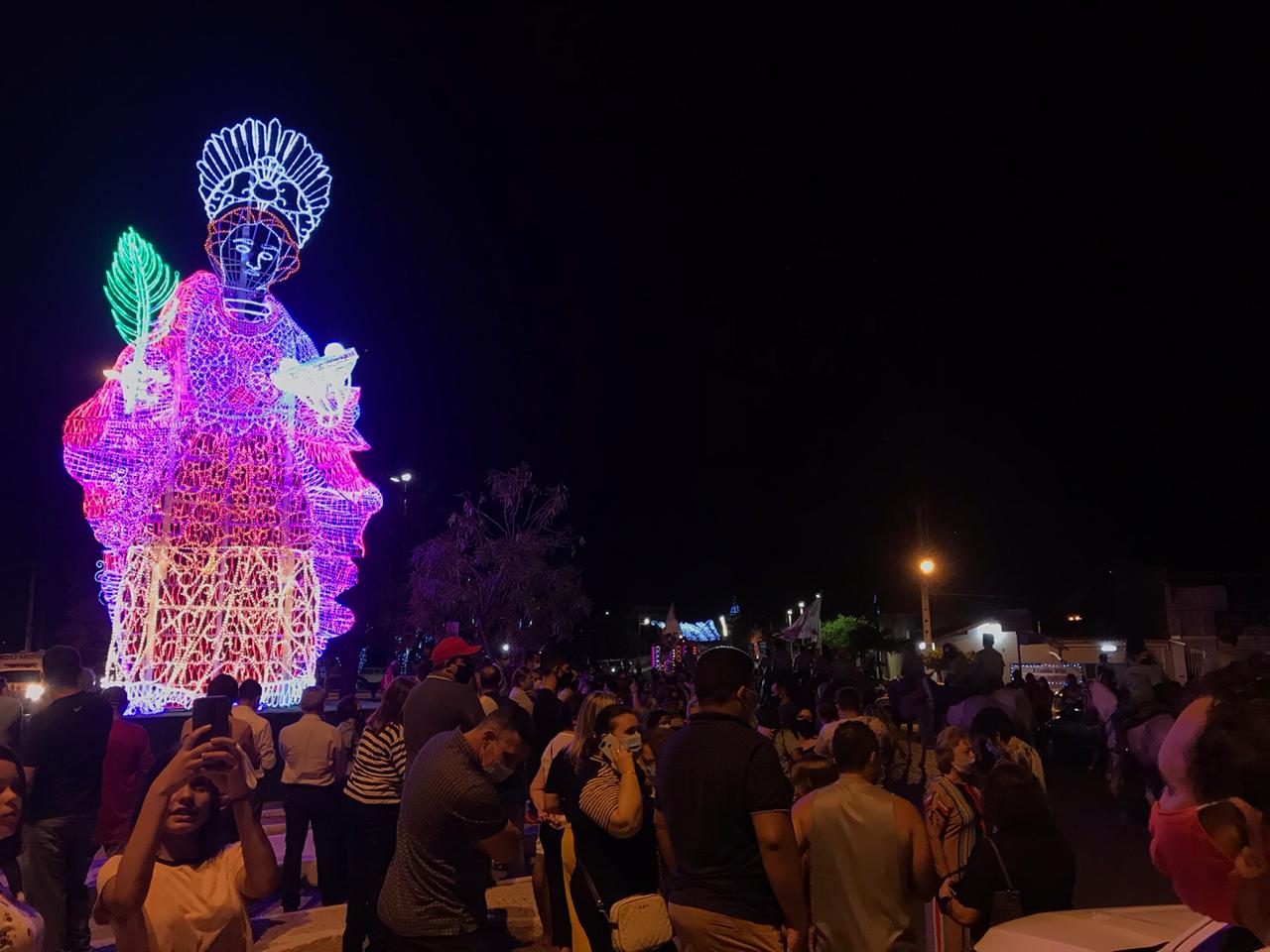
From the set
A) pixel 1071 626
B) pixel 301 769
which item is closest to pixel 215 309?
pixel 301 769

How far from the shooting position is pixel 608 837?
470cm

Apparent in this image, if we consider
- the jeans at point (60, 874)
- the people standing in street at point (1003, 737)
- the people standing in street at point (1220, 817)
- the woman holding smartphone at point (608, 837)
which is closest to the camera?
the people standing in street at point (1220, 817)

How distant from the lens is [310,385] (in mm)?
17562

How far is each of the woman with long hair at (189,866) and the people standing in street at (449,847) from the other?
2.14ft

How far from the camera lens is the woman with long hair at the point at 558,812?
5.48 metres

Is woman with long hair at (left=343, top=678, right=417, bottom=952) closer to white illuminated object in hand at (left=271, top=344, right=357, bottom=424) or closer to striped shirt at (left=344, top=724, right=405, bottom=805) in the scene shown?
striped shirt at (left=344, top=724, right=405, bottom=805)

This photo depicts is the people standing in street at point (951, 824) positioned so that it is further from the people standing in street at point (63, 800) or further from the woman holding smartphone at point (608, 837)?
the people standing in street at point (63, 800)

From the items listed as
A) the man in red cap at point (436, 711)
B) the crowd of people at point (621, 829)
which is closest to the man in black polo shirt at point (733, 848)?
the crowd of people at point (621, 829)

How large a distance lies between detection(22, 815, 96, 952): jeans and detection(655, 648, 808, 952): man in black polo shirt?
4323 mm

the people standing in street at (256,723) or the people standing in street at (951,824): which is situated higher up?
the people standing in street at (256,723)

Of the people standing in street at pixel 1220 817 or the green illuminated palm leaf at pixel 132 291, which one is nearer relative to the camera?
the people standing in street at pixel 1220 817

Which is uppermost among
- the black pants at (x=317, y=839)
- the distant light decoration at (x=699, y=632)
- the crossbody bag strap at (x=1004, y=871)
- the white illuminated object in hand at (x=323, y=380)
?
the white illuminated object in hand at (x=323, y=380)

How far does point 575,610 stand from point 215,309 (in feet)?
55.3

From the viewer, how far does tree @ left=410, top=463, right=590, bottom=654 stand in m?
30.4
